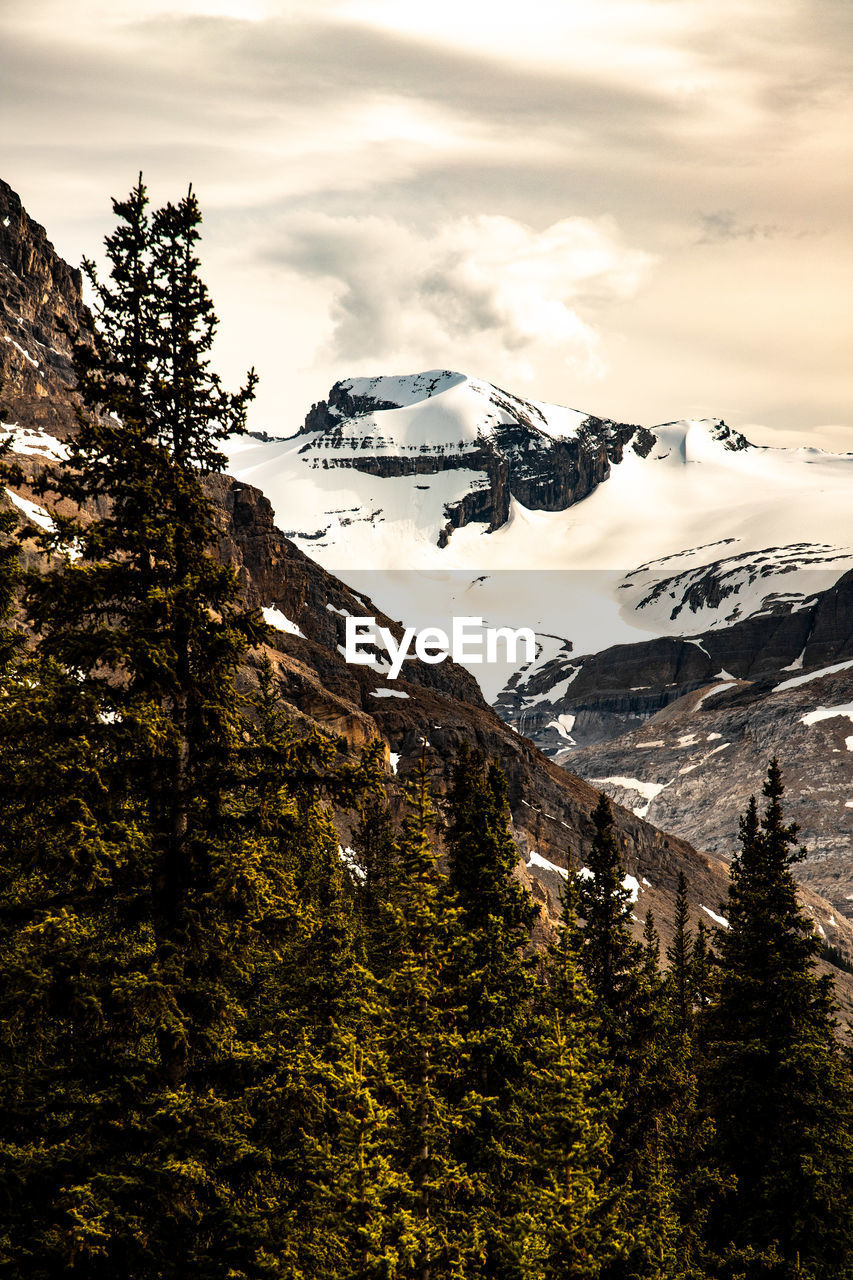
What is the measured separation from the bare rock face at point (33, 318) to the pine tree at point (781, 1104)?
375 feet

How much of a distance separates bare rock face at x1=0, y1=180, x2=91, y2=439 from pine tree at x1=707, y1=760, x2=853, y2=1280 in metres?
114

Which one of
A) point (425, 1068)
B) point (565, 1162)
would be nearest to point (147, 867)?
point (425, 1068)

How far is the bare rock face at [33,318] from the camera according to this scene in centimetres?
13062

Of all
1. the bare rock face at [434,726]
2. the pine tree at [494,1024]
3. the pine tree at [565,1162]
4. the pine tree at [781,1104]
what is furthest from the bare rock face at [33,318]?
the pine tree at [565,1162]

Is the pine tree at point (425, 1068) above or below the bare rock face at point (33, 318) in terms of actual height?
below

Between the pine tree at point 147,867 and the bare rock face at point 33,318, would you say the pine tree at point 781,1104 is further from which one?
the bare rock face at point 33,318

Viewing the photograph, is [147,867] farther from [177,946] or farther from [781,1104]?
[781,1104]

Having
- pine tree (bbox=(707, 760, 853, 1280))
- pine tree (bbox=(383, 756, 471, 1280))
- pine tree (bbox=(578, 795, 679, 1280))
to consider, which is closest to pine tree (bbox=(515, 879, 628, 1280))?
pine tree (bbox=(578, 795, 679, 1280))

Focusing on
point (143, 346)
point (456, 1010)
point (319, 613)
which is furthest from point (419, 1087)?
point (319, 613)

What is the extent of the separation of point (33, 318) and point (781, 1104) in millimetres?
167553

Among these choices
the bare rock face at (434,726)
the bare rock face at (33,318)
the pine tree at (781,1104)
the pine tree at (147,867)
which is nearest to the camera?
the pine tree at (147,867)

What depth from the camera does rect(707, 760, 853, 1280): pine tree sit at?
2286cm

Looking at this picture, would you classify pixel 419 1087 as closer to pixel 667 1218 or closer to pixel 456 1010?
pixel 456 1010

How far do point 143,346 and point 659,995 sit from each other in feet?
57.9
